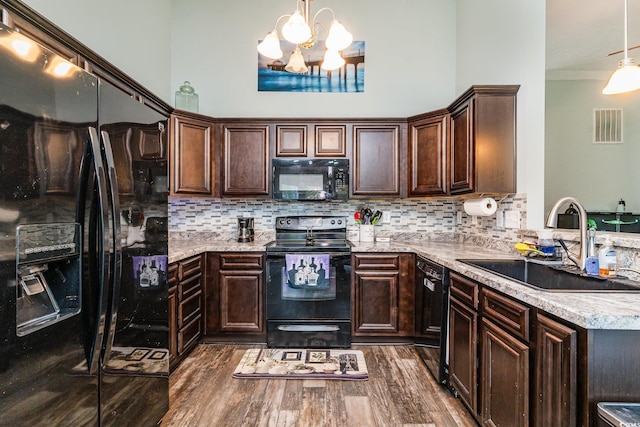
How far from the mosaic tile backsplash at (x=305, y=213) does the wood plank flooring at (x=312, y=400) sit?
1358mm

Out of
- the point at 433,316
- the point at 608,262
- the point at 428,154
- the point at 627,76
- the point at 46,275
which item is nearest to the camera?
the point at 46,275

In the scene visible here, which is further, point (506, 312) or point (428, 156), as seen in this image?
point (428, 156)

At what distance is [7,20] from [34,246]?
839 mm

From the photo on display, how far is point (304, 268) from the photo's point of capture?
2.83m

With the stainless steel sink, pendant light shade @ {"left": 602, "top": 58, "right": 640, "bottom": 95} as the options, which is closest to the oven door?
the stainless steel sink

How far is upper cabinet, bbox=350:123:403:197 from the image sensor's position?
127 inches

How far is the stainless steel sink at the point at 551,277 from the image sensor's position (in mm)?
1389

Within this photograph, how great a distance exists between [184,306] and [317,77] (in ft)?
8.49

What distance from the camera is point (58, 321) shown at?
39.6 inches

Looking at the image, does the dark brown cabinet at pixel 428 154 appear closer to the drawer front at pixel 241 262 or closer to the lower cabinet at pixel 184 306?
the drawer front at pixel 241 262

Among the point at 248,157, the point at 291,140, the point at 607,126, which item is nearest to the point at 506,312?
the point at 291,140

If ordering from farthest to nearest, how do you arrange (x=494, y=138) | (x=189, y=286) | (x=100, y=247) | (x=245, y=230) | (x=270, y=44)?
(x=245, y=230)
(x=189, y=286)
(x=494, y=138)
(x=270, y=44)
(x=100, y=247)

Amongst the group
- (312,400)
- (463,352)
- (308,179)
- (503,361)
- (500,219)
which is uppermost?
(308,179)

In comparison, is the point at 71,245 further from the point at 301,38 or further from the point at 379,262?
the point at 379,262
